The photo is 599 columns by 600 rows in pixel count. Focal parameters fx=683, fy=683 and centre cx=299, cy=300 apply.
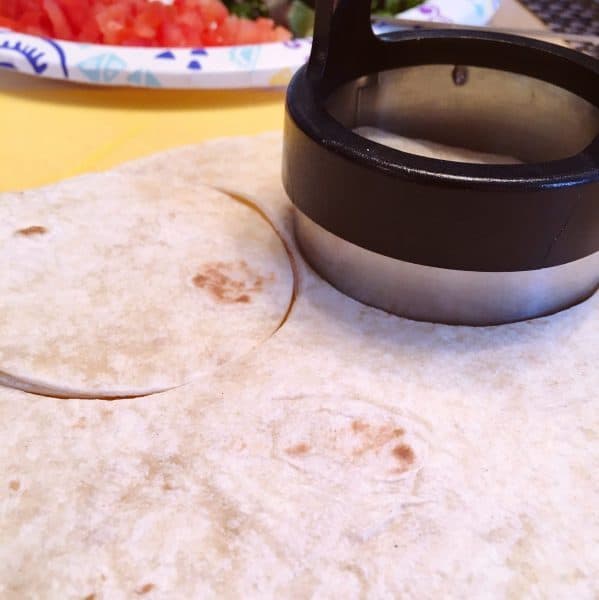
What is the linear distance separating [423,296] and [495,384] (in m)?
0.16

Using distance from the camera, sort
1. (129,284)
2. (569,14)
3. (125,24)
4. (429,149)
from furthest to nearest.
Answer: (569,14), (125,24), (429,149), (129,284)

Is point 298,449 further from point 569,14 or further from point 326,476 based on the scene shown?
point 569,14

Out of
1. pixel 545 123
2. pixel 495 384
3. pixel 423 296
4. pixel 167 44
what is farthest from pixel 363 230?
pixel 167 44

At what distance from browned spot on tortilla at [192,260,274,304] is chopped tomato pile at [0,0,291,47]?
0.90 m

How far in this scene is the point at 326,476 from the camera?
758 mm

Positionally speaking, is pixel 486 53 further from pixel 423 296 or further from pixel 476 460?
pixel 476 460

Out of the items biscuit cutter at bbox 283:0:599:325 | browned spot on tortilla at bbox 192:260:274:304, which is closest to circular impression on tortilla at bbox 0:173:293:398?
browned spot on tortilla at bbox 192:260:274:304

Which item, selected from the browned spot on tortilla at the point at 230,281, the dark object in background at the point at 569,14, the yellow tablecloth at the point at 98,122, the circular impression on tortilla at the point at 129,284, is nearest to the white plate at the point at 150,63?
the yellow tablecloth at the point at 98,122

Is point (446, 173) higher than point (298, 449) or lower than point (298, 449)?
higher

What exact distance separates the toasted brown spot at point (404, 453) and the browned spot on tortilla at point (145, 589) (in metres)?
0.30

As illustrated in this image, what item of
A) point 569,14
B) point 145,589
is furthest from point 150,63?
point 569,14

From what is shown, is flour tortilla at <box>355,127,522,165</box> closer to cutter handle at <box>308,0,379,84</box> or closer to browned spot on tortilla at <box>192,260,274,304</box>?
cutter handle at <box>308,0,379,84</box>

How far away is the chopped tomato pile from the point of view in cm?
169

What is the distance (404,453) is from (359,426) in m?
0.06
